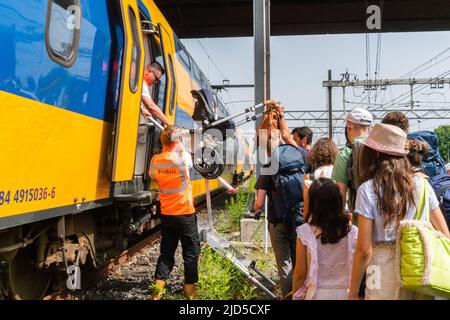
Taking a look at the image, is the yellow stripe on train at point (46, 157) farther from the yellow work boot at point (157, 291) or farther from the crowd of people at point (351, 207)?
the crowd of people at point (351, 207)

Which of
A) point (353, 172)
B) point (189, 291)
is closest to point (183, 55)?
point (189, 291)

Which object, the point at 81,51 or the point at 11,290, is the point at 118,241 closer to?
the point at 11,290

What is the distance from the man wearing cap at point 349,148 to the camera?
13.0ft

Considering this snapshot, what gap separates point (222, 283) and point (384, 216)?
2.65 metres

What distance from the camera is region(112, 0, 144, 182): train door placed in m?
4.91

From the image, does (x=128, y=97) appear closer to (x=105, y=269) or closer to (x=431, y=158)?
(x=105, y=269)

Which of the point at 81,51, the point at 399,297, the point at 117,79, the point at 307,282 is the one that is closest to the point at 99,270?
the point at 117,79

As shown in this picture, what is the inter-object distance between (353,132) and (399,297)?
183 cm

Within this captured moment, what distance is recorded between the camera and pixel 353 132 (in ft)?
13.9

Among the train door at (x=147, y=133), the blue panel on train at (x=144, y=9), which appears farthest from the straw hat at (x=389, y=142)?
the blue panel on train at (x=144, y=9)

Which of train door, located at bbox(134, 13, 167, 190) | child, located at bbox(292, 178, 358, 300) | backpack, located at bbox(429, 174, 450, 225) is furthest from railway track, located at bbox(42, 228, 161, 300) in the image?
backpack, located at bbox(429, 174, 450, 225)

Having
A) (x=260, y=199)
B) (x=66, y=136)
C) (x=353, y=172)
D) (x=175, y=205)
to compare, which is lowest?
(x=175, y=205)

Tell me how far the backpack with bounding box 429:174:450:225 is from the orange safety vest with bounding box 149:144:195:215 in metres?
2.62

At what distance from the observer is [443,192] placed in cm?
401
